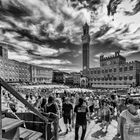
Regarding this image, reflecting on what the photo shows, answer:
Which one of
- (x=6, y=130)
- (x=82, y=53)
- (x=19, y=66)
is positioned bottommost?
(x=6, y=130)

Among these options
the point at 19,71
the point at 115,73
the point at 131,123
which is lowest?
the point at 131,123

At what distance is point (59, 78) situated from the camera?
101062 mm

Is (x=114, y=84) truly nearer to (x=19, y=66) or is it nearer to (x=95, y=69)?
(x=95, y=69)

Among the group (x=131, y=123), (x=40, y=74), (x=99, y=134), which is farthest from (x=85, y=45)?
(x=131, y=123)

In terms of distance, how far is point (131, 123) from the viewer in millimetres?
2131

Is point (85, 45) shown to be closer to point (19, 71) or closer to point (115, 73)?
point (115, 73)

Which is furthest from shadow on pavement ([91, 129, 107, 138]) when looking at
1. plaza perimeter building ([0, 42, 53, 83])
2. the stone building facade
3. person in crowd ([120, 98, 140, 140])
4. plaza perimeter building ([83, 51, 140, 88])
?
the stone building facade

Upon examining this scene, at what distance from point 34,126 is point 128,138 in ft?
8.93

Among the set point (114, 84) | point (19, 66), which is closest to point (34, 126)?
point (114, 84)

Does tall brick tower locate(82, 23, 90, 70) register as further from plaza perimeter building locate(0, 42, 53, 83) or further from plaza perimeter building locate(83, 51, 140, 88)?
plaza perimeter building locate(0, 42, 53, 83)

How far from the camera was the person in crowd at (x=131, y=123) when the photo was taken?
2.13 metres

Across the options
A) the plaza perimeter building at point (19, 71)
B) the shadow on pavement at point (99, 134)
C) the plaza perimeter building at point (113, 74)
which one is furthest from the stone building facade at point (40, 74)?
the shadow on pavement at point (99, 134)

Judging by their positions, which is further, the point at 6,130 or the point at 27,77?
the point at 27,77

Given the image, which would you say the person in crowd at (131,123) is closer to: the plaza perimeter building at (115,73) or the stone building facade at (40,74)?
the plaza perimeter building at (115,73)
